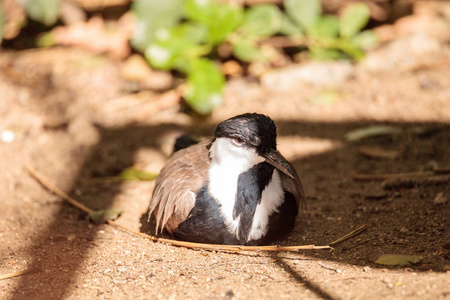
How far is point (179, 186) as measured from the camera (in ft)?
11.2

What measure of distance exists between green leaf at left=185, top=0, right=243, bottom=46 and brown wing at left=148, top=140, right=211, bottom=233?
1977 mm

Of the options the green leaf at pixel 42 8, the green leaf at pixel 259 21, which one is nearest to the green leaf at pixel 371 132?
the green leaf at pixel 259 21

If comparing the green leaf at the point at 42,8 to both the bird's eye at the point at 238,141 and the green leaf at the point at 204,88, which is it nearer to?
the green leaf at the point at 204,88

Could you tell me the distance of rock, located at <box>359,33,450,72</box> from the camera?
5.92m

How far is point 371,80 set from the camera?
18.9ft

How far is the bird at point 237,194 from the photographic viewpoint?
10.5ft

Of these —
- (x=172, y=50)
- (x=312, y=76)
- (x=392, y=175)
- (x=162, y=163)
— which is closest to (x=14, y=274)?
(x=162, y=163)

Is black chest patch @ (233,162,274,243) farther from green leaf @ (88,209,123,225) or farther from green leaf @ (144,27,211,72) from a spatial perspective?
green leaf @ (144,27,211,72)

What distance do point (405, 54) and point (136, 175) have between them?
3.48 meters

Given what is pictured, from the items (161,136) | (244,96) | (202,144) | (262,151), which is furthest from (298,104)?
(262,151)

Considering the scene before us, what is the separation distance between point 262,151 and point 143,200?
149cm

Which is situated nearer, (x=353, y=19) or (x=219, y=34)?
(x=219, y=34)

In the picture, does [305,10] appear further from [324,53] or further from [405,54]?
[405,54]

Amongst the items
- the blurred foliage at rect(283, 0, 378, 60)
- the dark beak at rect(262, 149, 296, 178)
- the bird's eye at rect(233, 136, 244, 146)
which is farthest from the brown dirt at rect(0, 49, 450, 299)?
the bird's eye at rect(233, 136, 244, 146)
